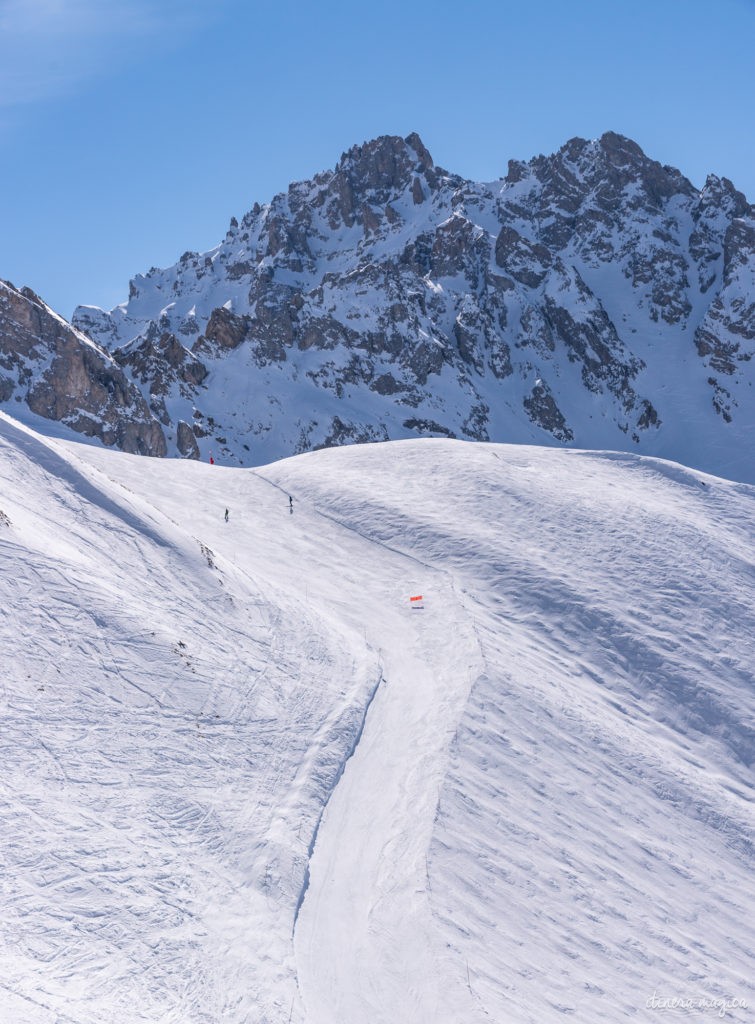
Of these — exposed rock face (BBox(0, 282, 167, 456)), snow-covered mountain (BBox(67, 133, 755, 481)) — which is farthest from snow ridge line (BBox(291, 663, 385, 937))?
snow-covered mountain (BBox(67, 133, 755, 481))

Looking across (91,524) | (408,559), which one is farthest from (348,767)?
(408,559)

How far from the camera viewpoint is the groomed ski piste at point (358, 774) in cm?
1166

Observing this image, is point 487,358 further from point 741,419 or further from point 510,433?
point 741,419

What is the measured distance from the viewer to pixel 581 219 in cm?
17288

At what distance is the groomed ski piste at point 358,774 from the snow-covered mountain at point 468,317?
6683 cm

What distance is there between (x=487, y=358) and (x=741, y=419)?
40.1 metres

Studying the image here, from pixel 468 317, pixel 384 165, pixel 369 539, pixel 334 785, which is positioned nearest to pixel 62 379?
pixel 369 539

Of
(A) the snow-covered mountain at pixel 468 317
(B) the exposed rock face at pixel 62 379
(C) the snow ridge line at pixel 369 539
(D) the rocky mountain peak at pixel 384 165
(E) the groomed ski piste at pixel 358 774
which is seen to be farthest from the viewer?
(D) the rocky mountain peak at pixel 384 165

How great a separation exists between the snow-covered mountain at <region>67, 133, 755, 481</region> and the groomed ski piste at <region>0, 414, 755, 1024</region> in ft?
219

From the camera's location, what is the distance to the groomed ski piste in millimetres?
11656

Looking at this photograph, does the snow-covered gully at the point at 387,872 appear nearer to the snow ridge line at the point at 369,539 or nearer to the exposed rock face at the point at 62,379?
the snow ridge line at the point at 369,539

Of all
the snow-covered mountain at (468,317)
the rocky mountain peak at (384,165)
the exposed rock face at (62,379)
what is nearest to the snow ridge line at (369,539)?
the exposed rock face at (62,379)

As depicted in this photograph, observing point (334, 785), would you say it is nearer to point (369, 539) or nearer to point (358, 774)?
point (358, 774)

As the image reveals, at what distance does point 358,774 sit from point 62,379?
7468 cm
